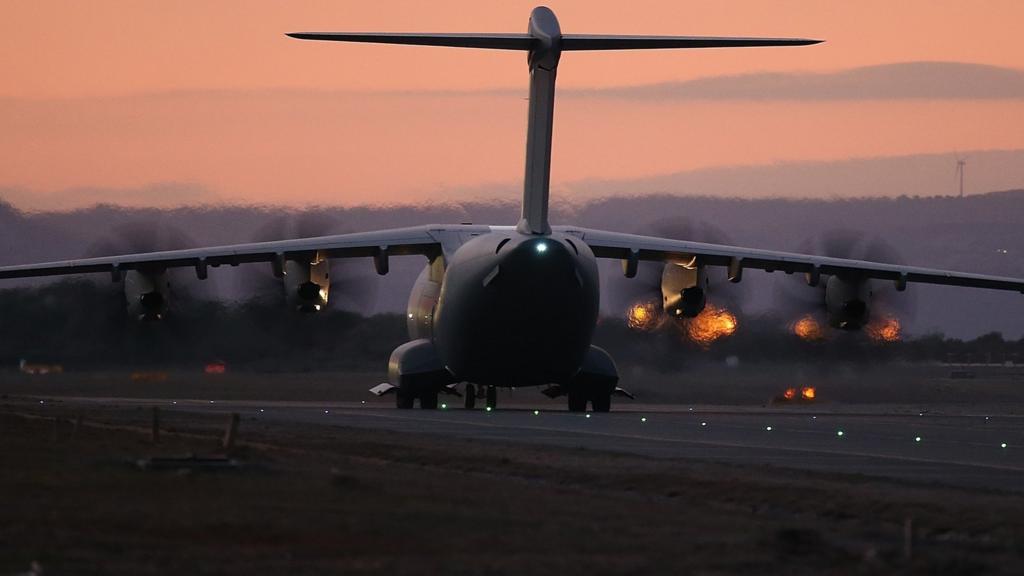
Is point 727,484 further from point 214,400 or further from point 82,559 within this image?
point 214,400

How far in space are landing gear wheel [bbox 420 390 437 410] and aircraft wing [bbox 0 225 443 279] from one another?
132 inches

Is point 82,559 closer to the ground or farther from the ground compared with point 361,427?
farther from the ground

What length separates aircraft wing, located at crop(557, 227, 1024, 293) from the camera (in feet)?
142

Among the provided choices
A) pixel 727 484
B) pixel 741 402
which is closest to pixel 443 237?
pixel 741 402

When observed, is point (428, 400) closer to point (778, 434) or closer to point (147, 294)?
point (147, 294)

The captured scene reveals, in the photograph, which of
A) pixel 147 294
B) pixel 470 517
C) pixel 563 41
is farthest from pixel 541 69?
pixel 470 517

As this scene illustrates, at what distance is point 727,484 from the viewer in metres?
18.5

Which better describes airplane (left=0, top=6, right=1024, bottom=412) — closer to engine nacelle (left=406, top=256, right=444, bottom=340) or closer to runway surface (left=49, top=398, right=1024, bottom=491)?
engine nacelle (left=406, top=256, right=444, bottom=340)

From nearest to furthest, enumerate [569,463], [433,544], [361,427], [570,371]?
[433,544], [569,463], [361,427], [570,371]

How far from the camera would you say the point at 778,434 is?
30.2m

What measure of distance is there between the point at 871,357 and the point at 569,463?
28695mm

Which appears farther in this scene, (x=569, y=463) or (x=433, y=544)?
(x=569, y=463)

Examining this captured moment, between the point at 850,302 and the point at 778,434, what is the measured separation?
1423 cm

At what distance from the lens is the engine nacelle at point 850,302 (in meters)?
43.7
